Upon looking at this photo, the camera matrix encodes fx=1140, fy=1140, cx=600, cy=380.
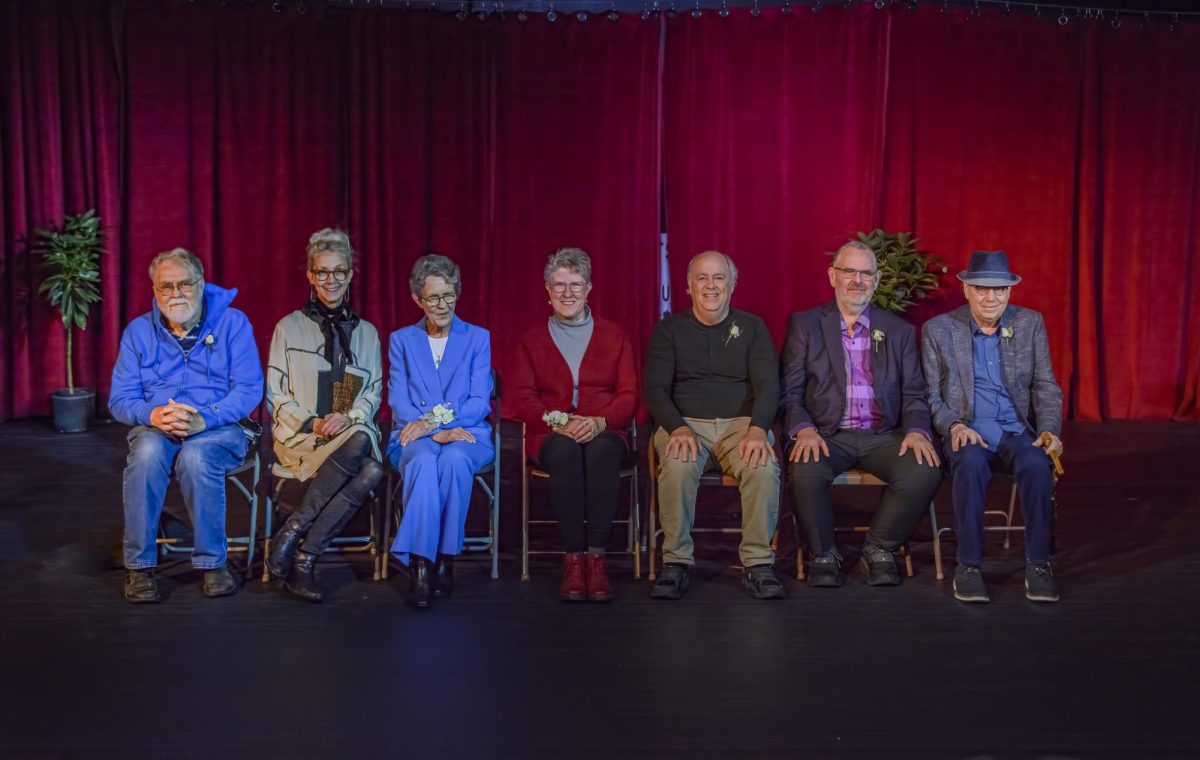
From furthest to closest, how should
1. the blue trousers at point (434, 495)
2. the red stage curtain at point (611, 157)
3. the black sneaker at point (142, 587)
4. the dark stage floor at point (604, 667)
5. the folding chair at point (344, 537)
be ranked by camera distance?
the red stage curtain at point (611, 157), the folding chair at point (344, 537), the blue trousers at point (434, 495), the black sneaker at point (142, 587), the dark stage floor at point (604, 667)

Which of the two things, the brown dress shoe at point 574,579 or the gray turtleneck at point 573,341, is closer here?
the brown dress shoe at point 574,579

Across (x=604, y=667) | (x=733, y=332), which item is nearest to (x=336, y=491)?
(x=604, y=667)

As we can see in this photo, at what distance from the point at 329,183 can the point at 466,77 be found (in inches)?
41.9

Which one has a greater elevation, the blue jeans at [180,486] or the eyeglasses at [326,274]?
the eyeglasses at [326,274]

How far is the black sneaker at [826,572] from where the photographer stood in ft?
12.9

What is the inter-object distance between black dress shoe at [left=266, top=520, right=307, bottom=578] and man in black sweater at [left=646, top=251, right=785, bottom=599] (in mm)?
1258

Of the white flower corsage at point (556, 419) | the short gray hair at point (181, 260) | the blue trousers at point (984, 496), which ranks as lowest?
the blue trousers at point (984, 496)

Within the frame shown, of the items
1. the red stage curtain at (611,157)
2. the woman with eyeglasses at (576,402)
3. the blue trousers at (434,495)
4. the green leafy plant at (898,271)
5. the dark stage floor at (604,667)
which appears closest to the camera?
the dark stage floor at (604,667)

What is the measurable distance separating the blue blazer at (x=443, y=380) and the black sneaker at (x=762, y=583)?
1.03 m

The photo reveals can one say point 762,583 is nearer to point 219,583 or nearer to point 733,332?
point 733,332

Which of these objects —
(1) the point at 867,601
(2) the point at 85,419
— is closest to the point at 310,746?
(1) the point at 867,601

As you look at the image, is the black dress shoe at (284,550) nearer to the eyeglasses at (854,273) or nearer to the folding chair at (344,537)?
the folding chair at (344,537)

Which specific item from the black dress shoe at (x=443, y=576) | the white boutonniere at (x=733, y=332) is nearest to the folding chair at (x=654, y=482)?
the white boutonniere at (x=733, y=332)

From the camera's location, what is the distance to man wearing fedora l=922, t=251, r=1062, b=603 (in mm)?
3967
